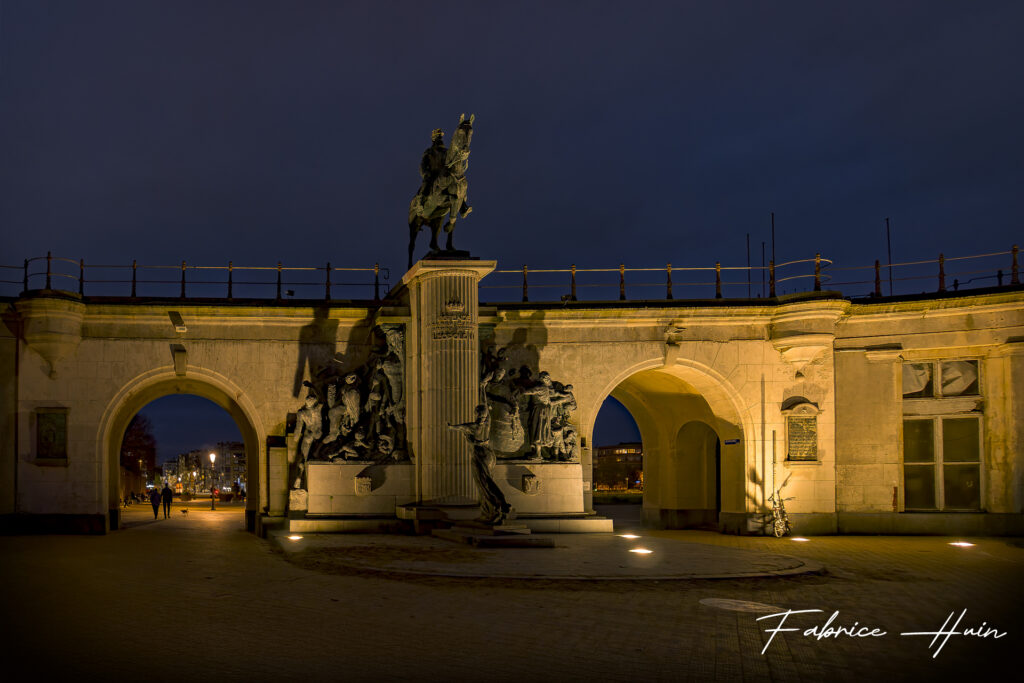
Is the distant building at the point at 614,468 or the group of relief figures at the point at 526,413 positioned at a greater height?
the group of relief figures at the point at 526,413

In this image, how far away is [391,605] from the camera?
10445 mm

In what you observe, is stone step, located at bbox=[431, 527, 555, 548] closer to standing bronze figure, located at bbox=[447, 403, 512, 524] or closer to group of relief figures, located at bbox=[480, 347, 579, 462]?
standing bronze figure, located at bbox=[447, 403, 512, 524]

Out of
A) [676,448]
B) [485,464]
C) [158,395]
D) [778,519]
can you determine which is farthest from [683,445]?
[158,395]

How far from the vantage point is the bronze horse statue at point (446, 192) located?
19625 mm

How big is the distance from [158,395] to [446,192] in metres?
11.6

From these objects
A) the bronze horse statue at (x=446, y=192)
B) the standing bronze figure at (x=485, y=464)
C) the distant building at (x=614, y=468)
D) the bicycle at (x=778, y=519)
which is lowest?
the distant building at (x=614, y=468)

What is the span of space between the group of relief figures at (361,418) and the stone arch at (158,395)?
2083mm

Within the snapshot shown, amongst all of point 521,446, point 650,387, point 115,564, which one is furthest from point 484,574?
point 650,387

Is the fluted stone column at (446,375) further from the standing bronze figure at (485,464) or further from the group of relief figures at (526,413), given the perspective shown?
the standing bronze figure at (485,464)

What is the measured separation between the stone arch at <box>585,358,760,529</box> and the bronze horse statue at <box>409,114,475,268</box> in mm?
6131

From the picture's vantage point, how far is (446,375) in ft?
63.3

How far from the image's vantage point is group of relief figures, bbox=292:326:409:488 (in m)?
20.6

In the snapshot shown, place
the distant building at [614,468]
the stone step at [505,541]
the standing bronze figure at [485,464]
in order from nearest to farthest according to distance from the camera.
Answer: the stone step at [505,541] < the standing bronze figure at [485,464] < the distant building at [614,468]


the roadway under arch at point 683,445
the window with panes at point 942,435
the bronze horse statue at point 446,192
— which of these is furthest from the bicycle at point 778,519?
the bronze horse statue at point 446,192
